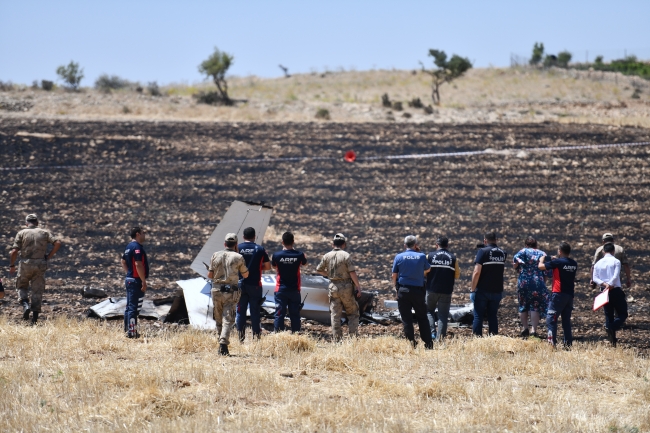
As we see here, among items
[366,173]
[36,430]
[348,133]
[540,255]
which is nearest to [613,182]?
[366,173]

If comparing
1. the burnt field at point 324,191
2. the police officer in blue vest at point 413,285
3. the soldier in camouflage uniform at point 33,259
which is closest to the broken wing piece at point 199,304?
the soldier in camouflage uniform at point 33,259

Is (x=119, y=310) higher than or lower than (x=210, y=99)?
lower

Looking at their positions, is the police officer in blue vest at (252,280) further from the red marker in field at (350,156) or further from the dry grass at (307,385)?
the red marker in field at (350,156)

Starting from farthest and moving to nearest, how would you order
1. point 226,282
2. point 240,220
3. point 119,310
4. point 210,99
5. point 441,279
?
point 210,99 → point 119,310 → point 240,220 → point 441,279 → point 226,282

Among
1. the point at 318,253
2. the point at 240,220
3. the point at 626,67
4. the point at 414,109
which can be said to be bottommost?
the point at 318,253

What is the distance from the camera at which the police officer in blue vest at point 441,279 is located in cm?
1142

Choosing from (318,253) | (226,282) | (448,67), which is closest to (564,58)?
(448,67)

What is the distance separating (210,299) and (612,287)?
6.58m

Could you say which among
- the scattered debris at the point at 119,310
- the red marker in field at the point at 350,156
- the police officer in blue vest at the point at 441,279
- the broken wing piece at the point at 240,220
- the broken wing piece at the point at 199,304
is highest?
the red marker in field at the point at 350,156

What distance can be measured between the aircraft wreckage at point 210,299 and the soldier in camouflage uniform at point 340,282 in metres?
1.57

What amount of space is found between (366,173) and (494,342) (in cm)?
1577

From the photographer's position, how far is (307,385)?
860 centimetres

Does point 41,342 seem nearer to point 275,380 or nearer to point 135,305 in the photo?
point 135,305

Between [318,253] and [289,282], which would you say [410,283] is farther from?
[318,253]
